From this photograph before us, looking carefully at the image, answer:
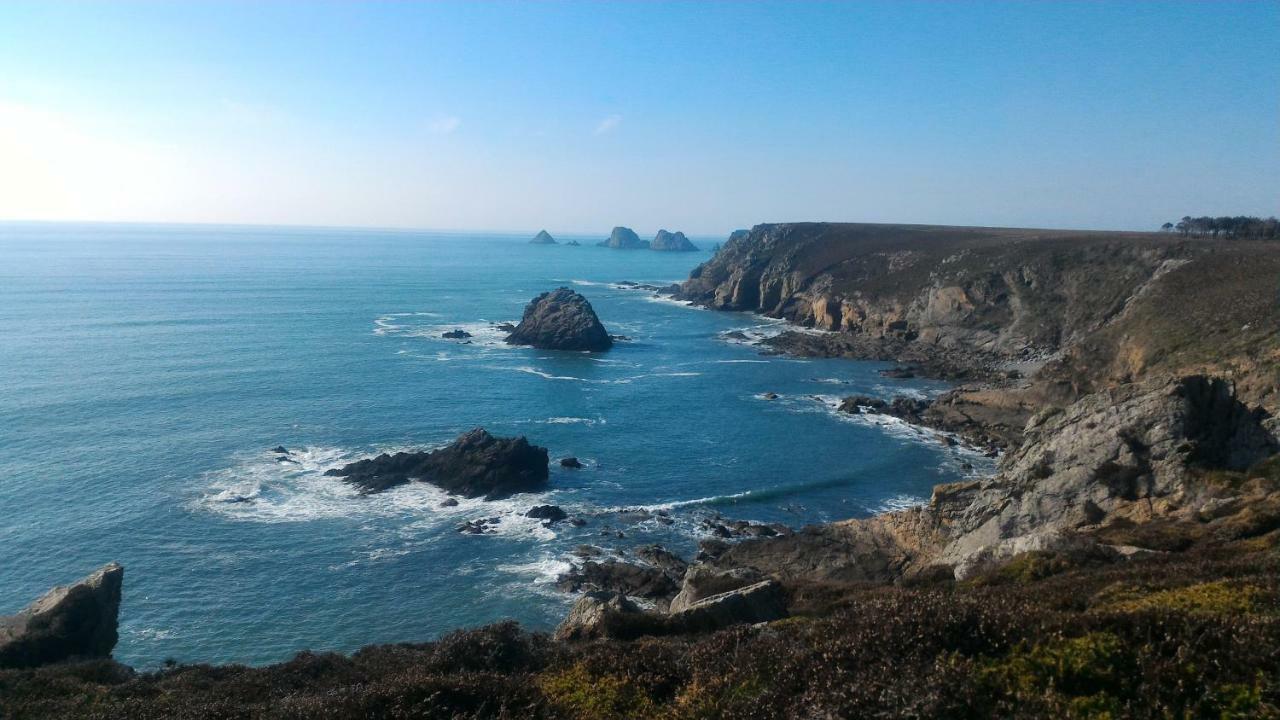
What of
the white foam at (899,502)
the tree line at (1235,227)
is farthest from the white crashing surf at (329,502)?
the tree line at (1235,227)

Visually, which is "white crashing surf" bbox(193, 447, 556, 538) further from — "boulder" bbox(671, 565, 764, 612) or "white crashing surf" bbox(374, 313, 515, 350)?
"white crashing surf" bbox(374, 313, 515, 350)

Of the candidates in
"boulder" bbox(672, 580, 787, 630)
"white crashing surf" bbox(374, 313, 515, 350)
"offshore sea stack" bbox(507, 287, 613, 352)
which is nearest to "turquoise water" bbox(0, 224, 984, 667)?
"white crashing surf" bbox(374, 313, 515, 350)

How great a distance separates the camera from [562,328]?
98375 millimetres

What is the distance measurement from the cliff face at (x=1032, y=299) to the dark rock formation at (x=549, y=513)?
126 ft

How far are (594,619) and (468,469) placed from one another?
31766 millimetres

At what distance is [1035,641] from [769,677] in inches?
148

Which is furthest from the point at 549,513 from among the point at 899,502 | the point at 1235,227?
the point at 1235,227

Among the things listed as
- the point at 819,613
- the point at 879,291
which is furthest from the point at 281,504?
the point at 879,291

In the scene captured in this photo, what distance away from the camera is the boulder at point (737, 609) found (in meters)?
19.3

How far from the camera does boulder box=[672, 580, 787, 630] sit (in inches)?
760

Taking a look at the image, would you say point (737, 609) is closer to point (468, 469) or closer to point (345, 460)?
point (468, 469)

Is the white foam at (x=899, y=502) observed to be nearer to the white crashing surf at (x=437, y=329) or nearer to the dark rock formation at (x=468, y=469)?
the dark rock formation at (x=468, y=469)

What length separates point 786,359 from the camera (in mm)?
92938

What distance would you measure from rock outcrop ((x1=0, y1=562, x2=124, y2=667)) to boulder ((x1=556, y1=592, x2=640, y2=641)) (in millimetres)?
15881
